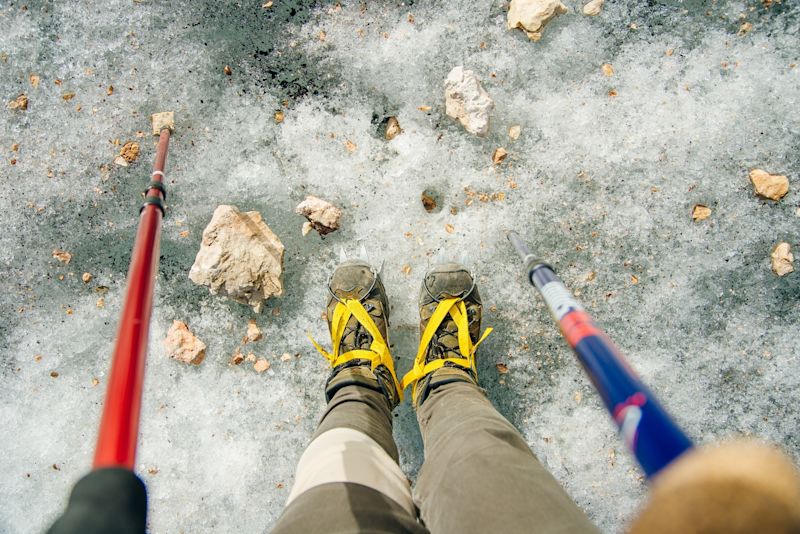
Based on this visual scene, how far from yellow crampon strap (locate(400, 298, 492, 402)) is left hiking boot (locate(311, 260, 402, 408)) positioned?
102 mm

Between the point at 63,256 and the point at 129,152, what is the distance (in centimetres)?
57

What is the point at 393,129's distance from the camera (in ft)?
6.98

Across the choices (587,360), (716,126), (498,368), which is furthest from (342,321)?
(716,126)

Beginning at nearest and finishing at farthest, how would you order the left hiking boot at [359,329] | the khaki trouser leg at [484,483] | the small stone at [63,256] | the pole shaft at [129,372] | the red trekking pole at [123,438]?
1. the red trekking pole at [123,438]
2. the pole shaft at [129,372]
3. the khaki trouser leg at [484,483]
4. the left hiking boot at [359,329]
5. the small stone at [63,256]

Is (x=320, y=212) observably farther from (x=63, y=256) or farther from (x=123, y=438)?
(x=123, y=438)

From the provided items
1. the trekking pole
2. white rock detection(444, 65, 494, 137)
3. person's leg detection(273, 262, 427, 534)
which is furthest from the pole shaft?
white rock detection(444, 65, 494, 137)

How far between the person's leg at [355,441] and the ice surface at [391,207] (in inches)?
6.0

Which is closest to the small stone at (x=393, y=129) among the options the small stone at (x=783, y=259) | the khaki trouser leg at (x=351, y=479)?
the khaki trouser leg at (x=351, y=479)

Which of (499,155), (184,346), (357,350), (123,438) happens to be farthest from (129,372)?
(499,155)

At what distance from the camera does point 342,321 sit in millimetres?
1994

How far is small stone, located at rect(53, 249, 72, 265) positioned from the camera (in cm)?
215

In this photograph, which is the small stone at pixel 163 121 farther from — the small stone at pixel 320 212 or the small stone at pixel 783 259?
the small stone at pixel 783 259

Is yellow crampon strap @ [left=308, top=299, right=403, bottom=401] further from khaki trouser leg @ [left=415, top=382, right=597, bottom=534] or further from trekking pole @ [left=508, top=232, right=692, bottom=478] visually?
trekking pole @ [left=508, top=232, right=692, bottom=478]

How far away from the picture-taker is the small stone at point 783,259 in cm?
196
